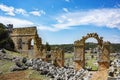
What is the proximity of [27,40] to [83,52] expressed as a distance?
1520 cm

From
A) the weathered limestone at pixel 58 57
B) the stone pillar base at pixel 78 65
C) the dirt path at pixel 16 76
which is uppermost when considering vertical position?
the weathered limestone at pixel 58 57

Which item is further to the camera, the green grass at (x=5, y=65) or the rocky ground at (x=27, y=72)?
the green grass at (x=5, y=65)

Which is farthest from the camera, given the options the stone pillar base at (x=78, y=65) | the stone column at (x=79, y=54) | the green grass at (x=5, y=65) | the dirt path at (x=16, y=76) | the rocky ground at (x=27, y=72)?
the stone column at (x=79, y=54)

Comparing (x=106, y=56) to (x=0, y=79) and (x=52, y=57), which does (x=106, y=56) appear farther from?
(x=0, y=79)

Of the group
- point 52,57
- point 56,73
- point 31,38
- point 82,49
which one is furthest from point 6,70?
point 31,38

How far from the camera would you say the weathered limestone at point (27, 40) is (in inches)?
2024

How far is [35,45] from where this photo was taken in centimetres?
5131

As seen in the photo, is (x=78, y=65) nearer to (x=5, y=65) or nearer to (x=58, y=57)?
(x=58, y=57)

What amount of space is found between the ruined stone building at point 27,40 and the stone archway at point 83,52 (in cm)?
946

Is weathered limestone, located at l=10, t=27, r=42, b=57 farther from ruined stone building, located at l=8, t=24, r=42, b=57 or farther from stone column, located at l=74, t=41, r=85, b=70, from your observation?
stone column, located at l=74, t=41, r=85, b=70

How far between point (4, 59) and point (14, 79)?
7.41 metres

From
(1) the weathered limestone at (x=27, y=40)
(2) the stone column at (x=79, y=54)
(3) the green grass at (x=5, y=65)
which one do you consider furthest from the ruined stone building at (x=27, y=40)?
(3) the green grass at (x=5, y=65)

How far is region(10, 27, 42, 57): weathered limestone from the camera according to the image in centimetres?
5141

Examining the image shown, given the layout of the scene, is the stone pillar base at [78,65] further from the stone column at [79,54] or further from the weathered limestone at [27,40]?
the weathered limestone at [27,40]
